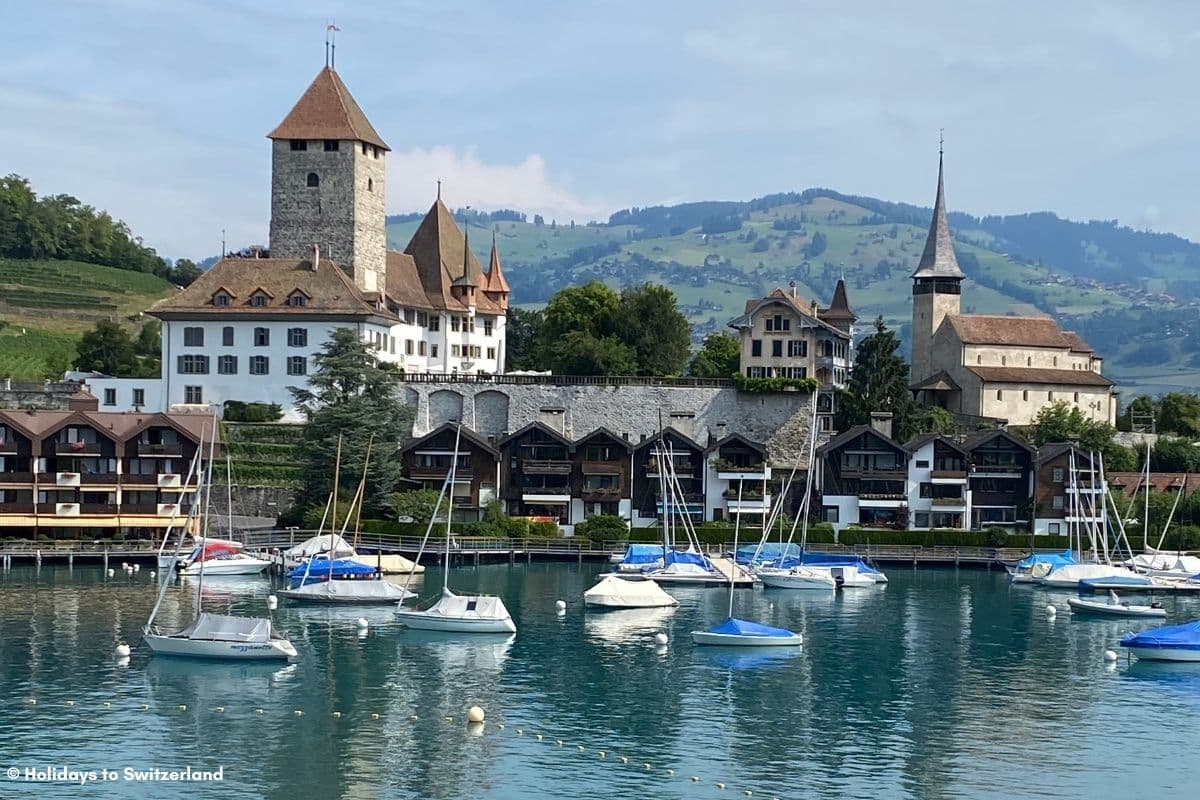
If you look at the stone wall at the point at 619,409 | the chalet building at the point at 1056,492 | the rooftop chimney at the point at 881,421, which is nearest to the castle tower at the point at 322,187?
the stone wall at the point at 619,409

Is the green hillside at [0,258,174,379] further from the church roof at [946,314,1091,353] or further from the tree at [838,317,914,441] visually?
the church roof at [946,314,1091,353]

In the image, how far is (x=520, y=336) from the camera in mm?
145500

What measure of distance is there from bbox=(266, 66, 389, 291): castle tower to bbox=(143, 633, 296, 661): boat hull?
51.4m

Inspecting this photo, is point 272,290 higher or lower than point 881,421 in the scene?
higher

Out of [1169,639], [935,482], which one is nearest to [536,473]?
[935,482]

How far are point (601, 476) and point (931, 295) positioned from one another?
42.2 meters

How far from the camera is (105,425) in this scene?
294 feet

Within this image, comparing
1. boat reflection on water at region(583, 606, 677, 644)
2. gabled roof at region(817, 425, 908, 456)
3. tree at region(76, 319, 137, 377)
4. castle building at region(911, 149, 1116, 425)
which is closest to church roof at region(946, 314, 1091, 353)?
castle building at region(911, 149, 1116, 425)

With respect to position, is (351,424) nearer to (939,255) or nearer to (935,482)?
(935,482)

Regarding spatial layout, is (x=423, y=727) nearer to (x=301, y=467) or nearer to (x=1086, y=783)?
(x=1086, y=783)

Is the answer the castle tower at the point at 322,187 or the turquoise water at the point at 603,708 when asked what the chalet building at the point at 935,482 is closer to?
the turquoise water at the point at 603,708

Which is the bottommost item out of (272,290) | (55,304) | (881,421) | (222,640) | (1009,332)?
(222,640)

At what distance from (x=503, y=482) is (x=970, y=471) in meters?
26.9

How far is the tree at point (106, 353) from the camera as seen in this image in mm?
114250
